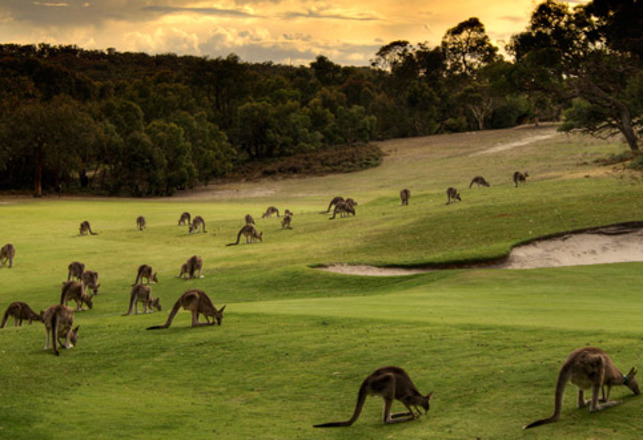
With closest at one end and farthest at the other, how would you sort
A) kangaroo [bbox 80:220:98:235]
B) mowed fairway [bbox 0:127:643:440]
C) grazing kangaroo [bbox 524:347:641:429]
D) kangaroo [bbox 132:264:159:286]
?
grazing kangaroo [bbox 524:347:641:429], mowed fairway [bbox 0:127:643:440], kangaroo [bbox 132:264:159:286], kangaroo [bbox 80:220:98:235]

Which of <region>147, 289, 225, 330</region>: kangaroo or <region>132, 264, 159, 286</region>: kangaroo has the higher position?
<region>147, 289, 225, 330</region>: kangaroo

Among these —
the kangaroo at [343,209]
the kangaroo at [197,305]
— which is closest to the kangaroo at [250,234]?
the kangaroo at [343,209]

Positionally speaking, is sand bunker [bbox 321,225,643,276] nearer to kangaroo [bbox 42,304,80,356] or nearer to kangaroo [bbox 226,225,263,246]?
kangaroo [bbox 226,225,263,246]

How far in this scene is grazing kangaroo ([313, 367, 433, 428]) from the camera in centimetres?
992

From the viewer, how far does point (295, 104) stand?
400ft

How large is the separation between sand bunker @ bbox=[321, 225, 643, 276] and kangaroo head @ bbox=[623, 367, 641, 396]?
65.8 ft

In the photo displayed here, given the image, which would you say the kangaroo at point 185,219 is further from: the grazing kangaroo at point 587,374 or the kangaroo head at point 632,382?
the grazing kangaroo at point 587,374

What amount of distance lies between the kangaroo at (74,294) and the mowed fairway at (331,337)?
46 centimetres

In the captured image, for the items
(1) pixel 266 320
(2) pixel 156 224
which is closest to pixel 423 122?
(2) pixel 156 224

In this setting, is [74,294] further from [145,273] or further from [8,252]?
[8,252]

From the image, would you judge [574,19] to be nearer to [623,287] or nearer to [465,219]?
[465,219]

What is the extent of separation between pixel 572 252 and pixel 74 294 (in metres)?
21.2

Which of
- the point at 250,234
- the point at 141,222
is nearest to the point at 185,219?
the point at 141,222

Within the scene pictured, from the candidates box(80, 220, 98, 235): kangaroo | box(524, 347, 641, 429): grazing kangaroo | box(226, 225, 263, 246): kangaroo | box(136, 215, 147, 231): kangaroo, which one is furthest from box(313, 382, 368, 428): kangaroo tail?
box(136, 215, 147, 231): kangaroo
